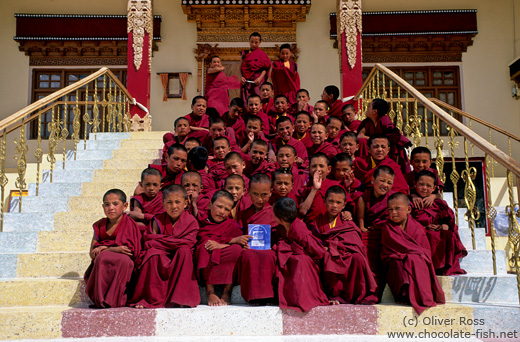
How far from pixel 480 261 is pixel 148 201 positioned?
2.74 metres

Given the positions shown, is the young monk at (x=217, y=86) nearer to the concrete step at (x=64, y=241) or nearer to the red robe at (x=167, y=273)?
the concrete step at (x=64, y=241)

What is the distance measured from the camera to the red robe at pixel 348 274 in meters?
3.34

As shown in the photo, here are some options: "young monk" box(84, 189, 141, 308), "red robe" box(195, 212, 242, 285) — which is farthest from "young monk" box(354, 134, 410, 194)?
"young monk" box(84, 189, 141, 308)

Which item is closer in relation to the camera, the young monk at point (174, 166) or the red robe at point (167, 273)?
the red robe at point (167, 273)

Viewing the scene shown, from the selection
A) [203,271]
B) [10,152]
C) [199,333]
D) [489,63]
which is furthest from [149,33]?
[489,63]

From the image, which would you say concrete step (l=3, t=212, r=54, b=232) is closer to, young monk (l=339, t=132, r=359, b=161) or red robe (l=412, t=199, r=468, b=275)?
young monk (l=339, t=132, r=359, b=161)

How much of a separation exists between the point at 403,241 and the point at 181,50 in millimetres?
8010

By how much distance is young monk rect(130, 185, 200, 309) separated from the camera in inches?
129

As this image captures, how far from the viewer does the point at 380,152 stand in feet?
15.1

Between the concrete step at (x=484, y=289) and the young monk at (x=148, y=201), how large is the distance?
2.29 metres

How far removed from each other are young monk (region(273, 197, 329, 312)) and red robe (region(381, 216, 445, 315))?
484mm

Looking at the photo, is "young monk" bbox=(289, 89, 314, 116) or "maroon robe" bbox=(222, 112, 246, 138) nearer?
"maroon robe" bbox=(222, 112, 246, 138)

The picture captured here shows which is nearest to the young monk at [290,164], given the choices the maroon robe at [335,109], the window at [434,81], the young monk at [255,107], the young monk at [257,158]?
the young monk at [257,158]

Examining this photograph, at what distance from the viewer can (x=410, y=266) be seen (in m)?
3.32
